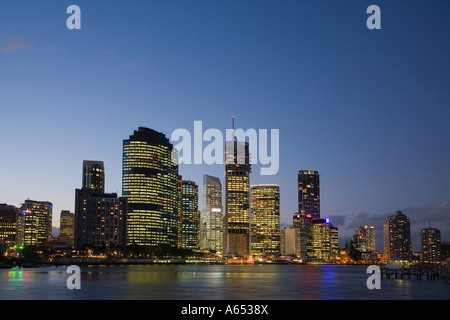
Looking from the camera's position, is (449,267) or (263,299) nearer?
(263,299)
